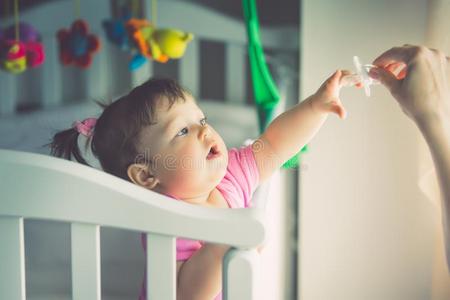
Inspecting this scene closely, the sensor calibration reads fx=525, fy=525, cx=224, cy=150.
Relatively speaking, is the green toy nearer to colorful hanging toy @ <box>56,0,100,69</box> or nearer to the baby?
the baby

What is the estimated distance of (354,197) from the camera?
0.79 metres

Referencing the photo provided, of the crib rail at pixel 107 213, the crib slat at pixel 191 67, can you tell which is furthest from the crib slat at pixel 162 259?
the crib slat at pixel 191 67

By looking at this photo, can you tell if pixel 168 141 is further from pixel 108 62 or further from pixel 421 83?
pixel 108 62

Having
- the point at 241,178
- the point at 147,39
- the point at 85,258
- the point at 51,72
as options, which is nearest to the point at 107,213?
the point at 85,258

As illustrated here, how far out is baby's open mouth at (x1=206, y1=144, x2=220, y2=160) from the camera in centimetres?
46

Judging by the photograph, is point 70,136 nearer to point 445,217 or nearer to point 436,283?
point 445,217

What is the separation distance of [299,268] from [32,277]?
0.44 m

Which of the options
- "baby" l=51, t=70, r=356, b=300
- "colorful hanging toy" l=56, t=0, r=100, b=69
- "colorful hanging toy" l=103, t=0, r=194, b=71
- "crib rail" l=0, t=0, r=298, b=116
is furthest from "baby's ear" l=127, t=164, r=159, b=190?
"crib rail" l=0, t=0, r=298, b=116

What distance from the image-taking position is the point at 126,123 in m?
0.45

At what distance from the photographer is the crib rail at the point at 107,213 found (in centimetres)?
32

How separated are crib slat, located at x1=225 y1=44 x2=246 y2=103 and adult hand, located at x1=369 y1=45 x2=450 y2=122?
71 cm

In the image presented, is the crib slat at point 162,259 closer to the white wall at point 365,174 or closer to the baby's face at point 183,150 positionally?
the baby's face at point 183,150

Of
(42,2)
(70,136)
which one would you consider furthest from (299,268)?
(42,2)

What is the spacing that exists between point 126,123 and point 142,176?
0.17 feet
